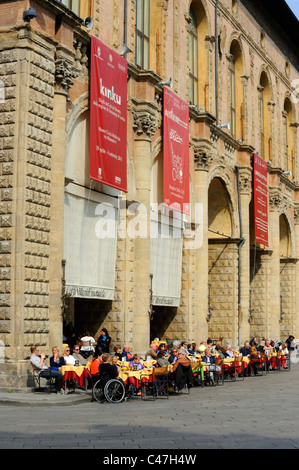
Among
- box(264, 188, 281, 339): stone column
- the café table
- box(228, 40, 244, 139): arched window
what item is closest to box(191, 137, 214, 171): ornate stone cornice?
box(228, 40, 244, 139): arched window

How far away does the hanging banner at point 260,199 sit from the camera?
40.2 meters

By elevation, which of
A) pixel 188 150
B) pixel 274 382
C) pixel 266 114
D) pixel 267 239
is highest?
pixel 266 114

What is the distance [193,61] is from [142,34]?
6412 mm

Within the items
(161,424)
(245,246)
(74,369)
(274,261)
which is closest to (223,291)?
(245,246)

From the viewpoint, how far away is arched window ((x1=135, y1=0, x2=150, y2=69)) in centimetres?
2938

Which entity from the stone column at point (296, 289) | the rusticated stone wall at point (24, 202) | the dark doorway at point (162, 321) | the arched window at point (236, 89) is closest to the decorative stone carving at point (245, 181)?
the arched window at point (236, 89)

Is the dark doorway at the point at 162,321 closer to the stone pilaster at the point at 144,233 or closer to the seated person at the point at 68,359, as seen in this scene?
the stone pilaster at the point at 144,233

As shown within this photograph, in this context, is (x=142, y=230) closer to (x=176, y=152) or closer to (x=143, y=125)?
(x=143, y=125)

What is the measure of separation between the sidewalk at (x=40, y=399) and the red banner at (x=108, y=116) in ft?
22.7

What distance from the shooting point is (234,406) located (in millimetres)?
18250

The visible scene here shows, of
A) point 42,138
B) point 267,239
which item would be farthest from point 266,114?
point 42,138

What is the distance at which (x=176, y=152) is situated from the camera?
30234 mm

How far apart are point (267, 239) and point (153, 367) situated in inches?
843

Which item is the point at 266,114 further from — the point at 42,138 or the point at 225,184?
the point at 42,138
